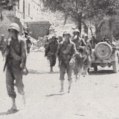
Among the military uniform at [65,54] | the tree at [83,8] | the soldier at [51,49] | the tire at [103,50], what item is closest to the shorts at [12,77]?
the military uniform at [65,54]

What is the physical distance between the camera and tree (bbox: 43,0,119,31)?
1417 inches

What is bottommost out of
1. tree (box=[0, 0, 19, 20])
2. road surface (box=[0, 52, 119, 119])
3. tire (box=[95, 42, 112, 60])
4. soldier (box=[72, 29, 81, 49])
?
road surface (box=[0, 52, 119, 119])

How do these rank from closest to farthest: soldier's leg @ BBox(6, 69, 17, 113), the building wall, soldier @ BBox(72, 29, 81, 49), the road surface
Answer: the road surface
soldier's leg @ BBox(6, 69, 17, 113)
soldier @ BBox(72, 29, 81, 49)
the building wall

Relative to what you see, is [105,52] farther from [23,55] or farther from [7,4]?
[7,4]

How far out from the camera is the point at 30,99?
13.6 m

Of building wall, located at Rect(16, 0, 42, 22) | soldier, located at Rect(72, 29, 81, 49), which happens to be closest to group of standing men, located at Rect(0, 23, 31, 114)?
soldier, located at Rect(72, 29, 81, 49)

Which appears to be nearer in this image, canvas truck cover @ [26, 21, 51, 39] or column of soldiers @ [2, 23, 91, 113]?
column of soldiers @ [2, 23, 91, 113]

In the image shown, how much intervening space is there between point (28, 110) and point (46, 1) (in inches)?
1044

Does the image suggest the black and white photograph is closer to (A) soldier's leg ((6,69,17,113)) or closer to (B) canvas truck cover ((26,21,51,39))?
(A) soldier's leg ((6,69,17,113))

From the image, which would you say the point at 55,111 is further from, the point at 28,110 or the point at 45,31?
the point at 45,31

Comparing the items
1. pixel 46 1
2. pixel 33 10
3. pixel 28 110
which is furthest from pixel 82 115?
pixel 33 10

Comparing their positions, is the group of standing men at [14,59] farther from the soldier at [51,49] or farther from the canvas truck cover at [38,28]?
the canvas truck cover at [38,28]

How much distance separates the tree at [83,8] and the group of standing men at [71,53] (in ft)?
37.8

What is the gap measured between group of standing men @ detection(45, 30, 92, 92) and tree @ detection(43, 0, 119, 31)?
11.5m
